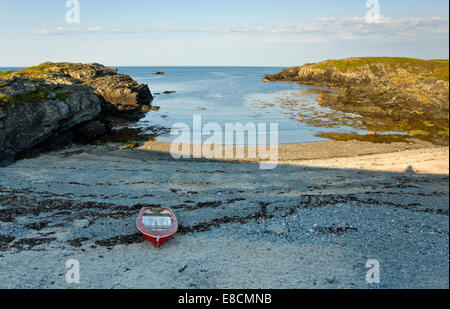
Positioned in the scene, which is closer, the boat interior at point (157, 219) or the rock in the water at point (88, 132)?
the boat interior at point (157, 219)

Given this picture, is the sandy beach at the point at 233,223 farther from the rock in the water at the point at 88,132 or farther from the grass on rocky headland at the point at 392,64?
the grass on rocky headland at the point at 392,64

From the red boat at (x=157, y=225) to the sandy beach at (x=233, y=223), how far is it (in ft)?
1.89

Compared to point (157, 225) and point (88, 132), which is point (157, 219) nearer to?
point (157, 225)

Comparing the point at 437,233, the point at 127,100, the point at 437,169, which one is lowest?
the point at 437,233

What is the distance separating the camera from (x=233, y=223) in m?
17.6

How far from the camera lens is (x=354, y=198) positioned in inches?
781

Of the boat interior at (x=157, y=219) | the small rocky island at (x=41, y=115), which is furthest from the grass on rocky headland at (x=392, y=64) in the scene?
the boat interior at (x=157, y=219)

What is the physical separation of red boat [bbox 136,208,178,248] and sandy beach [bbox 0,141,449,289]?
58 centimetres

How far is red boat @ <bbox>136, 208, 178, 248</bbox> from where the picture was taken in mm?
15188

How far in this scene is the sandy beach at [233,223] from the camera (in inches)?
515

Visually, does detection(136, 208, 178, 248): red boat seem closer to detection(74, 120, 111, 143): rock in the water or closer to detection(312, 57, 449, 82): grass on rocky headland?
detection(74, 120, 111, 143): rock in the water
